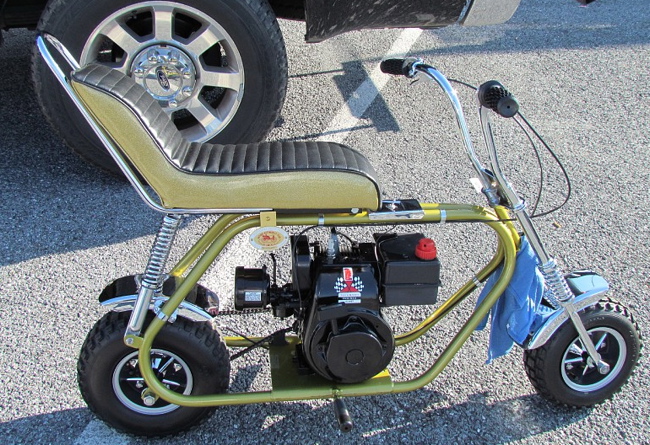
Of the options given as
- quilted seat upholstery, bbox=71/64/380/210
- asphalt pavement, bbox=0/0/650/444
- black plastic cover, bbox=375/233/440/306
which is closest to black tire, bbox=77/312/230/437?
asphalt pavement, bbox=0/0/650/444

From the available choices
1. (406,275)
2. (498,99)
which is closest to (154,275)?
(406,275)

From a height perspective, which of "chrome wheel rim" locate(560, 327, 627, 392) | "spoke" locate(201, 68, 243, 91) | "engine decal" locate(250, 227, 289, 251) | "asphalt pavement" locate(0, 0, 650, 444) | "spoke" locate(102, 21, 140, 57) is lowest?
"asphalt pavement" locate(0, 0, 650, 444)

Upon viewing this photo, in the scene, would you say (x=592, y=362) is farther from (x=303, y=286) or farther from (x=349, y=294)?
(x=303, y=286)

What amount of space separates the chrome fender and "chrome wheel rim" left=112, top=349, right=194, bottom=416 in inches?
51.5

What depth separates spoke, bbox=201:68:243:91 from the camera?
380 cm

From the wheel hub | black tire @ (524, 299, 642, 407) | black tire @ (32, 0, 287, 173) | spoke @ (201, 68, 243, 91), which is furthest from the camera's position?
spoke @ (201, 68, 243, 91)

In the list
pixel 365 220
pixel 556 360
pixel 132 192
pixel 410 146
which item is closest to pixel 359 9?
pixel 410 146

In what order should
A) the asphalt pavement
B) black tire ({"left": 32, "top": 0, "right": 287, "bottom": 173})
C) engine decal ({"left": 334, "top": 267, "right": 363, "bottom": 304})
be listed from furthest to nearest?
black tire ({"left": 32, "top": 0, "right": 287, "bottom": 173}), the asphalt pavement, engine decal ({"left": 334, "top": 267, "right": 363, "bottom": 304})

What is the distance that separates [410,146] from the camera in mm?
4547

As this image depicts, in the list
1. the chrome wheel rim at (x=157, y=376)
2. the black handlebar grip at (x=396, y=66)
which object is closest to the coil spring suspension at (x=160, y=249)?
the chrome wheel rim at (x=157, y=376)

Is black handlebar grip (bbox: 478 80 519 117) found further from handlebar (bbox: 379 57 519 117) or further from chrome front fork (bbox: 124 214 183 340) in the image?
chrome front fork (bbox: 124 214 183 340)

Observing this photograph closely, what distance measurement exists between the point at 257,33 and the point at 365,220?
1924 mm

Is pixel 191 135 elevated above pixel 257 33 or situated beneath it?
situated beneath

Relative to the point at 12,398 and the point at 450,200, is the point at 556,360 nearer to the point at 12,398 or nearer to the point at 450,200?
the point at 450,200
